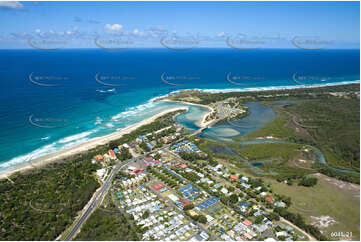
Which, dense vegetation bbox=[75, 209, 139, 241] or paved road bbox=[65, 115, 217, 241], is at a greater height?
dense vegetation bbox=[75, 209, 139, 241]

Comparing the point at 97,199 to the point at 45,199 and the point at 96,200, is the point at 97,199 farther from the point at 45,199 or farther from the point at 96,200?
the point at 45,199

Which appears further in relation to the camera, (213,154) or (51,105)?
(51,105)

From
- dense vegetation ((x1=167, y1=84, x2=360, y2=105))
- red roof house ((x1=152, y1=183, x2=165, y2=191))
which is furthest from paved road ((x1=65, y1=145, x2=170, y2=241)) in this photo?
dense vegetation ((x1=167, y1=84, x2=360, y2=105))

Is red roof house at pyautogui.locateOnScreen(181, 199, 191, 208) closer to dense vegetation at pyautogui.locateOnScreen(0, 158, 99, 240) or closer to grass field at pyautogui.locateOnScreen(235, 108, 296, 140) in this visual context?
dense vegetation at pyautogui.locateOnScreen(0, 158, 99, 240)

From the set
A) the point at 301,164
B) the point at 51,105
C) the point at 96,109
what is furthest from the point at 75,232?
the point at 51,105

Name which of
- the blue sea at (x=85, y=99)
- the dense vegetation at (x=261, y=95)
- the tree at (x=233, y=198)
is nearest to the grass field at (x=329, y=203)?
the tree at (x=233, y=198)

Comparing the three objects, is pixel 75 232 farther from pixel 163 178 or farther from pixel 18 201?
pixel 163 178

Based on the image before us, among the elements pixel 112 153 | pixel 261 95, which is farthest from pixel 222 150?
pixel 261 95
